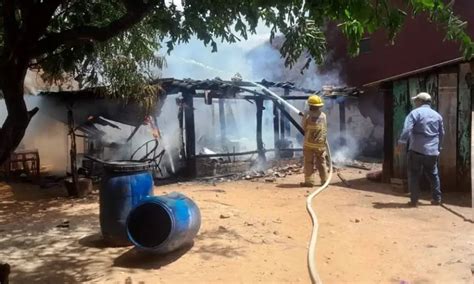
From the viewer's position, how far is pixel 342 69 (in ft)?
64.1

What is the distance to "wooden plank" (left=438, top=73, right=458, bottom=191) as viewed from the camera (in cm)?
945

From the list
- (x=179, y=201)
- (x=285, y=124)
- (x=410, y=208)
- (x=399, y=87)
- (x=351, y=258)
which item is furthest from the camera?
(x=285, y=124)

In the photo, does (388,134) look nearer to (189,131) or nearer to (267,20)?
(189,131)

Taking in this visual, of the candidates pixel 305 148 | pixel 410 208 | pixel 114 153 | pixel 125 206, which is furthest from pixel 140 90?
pixel 410 208

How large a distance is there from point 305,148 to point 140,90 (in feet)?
13.0

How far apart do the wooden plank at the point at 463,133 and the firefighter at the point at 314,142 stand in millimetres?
2719

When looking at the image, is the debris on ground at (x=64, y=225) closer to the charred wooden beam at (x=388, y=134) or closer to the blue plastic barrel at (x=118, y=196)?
the blue plastic barrel at (x=118, y=196)

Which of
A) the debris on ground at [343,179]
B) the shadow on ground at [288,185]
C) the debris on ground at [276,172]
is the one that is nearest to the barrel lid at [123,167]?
the shadow on ground at [288,185]

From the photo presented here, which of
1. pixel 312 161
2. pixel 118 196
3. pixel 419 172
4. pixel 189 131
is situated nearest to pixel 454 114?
pixel 419 172

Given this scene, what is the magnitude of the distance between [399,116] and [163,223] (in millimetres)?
6497

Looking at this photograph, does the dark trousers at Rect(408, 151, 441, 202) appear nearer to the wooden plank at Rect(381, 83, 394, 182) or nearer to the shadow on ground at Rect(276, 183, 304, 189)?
the wooden plank at Rect(381, 83, 394, 182)

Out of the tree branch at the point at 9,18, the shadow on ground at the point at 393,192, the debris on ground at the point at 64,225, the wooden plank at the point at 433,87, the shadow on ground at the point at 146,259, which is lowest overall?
the shadow on ground at the point at 146,259

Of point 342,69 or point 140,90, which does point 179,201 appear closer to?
point 140,90

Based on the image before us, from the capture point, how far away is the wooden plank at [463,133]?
920cm
